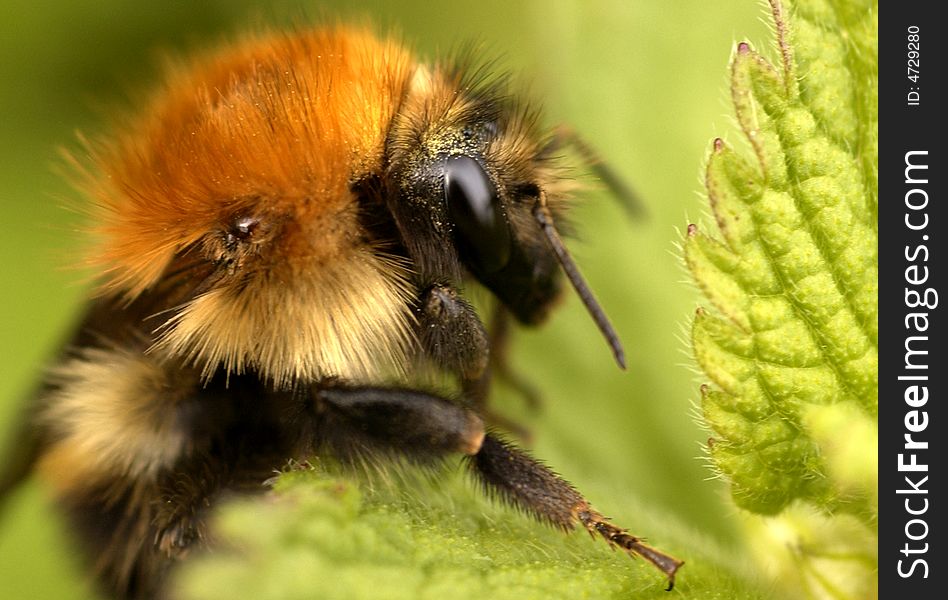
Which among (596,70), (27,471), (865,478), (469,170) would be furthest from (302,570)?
(596,70)

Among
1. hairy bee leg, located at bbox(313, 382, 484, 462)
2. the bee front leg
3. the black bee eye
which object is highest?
the black bee eye

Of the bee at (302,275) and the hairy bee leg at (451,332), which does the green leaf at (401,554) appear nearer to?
the bee at (302,275)

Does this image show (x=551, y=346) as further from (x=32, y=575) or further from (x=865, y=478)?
(x=32, y=575)

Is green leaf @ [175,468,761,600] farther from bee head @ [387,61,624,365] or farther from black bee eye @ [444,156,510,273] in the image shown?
black bee eye @ [444,156,510,273]

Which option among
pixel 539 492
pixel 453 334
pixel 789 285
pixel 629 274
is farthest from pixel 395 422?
pixel 629 274

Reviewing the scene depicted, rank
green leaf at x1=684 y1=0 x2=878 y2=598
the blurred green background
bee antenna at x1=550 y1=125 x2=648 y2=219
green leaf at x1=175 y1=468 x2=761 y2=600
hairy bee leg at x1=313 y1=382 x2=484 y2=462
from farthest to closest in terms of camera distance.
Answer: the blurred green background
bee antenna at x1=550 y1=125 x2=648 y2=219
hairy bee leg at x1=313 y1=382 x2=484 y2=462
green leaf at x1=684 y1=0 x2=878 y2=598
green leaf at x1=175 y1=468 x2=761 y2=600

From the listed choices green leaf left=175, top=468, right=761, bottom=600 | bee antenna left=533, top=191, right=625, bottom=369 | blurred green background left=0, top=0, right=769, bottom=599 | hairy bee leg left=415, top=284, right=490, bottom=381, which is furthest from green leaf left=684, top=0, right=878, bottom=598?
blurred green background left=0, top=0, right=769, bottom=599

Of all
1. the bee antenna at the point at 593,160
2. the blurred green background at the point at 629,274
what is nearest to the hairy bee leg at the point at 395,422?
the bee antenna at the point at 593,160
